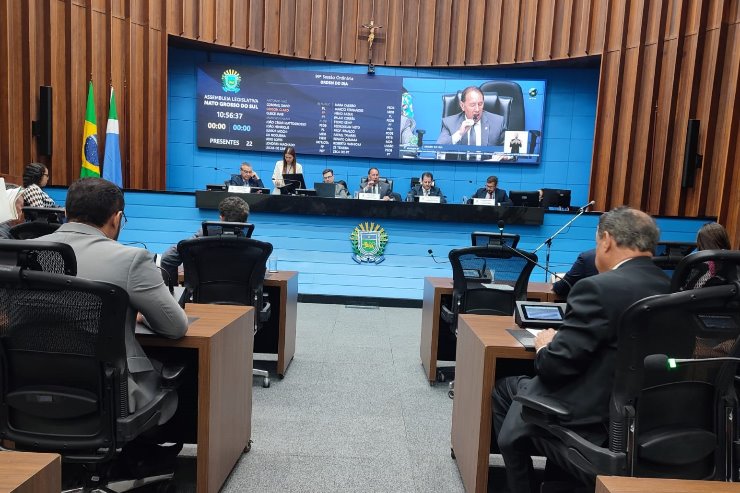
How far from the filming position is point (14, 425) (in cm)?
156

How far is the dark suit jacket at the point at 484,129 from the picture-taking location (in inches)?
298

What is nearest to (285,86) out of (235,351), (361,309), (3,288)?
(361,309)

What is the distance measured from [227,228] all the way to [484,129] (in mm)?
5218

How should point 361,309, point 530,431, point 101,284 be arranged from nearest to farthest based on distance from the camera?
point 101,284, point 530,431, point 361,309

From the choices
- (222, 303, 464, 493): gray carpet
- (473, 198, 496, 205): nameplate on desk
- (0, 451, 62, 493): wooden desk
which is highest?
(473, 198, 496, 205): nameplate on desk

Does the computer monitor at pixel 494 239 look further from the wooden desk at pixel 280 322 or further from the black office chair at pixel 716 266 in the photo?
the black office chair at pixel 716 266

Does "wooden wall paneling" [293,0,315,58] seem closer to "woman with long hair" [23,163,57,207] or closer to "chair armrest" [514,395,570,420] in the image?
"woman with long hair" [23,163,57,207]

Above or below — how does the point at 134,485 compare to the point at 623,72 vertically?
below

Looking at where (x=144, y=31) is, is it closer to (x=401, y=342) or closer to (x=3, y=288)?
(x=401, y=342)

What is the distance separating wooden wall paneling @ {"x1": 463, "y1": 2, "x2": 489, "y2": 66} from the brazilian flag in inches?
189

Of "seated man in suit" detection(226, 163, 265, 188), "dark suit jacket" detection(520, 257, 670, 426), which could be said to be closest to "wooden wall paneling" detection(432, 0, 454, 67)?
"seated man in suit" detection(226, 163, 265, 188)

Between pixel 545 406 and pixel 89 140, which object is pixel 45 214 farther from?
pixel 89 140

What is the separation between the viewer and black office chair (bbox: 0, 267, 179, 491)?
4.70 feet

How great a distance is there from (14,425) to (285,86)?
6.58 metres
